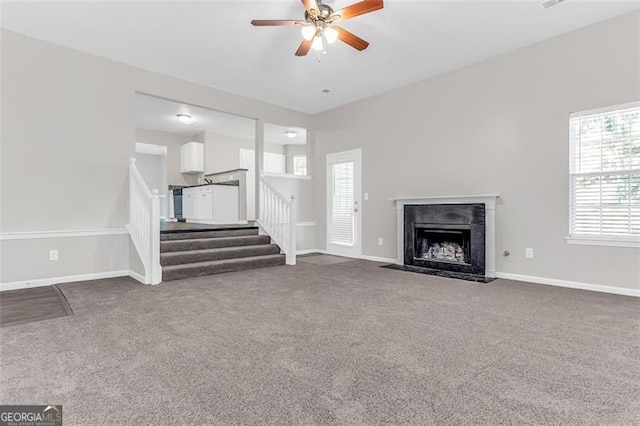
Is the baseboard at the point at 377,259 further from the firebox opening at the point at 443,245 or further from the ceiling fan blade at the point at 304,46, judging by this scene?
the ceiling fan blade at the point at 304,46

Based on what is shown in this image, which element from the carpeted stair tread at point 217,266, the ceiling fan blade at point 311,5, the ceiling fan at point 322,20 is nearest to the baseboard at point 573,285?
the carpeted stair tread at point 217,266

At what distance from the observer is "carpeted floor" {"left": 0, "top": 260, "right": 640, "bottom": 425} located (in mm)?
1474

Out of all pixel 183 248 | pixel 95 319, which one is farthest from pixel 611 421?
pixel 183 248

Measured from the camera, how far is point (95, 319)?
270 centimetres

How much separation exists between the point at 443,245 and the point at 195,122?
5893 millimetres

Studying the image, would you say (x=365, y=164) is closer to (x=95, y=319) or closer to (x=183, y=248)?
(x=183, y=248)

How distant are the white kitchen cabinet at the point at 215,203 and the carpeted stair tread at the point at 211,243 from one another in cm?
216

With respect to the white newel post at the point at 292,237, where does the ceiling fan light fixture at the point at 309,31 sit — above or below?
above

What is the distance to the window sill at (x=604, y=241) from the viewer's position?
11.2 ft

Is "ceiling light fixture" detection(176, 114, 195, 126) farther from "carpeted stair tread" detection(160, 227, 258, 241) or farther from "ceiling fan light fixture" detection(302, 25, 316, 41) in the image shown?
"ceiling fan light fixture" detection(302, 25, 316, 41)

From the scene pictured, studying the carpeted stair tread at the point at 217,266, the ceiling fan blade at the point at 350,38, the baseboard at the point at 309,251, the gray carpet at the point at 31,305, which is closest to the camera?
the gray carpet at the point at 31,305

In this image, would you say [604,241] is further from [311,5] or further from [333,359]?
[311,5]

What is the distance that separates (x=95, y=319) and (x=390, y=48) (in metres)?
4.28

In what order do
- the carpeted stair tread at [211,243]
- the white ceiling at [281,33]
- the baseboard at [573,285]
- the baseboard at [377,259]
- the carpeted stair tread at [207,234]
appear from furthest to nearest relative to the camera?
the baseboard at [377,259] → the carpeted stair tread at [207,234] → the carpeted stair tread at [211,243] → the baseboard at [573,285] → the white ceiling at [281,33]
